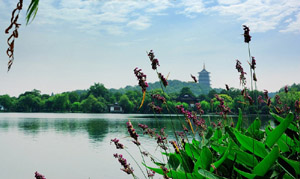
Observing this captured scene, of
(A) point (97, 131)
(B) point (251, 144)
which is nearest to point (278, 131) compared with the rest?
(B) point (251, 144)

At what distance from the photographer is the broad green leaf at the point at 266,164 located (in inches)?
58.6

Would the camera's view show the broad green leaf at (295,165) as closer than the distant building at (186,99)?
Yes

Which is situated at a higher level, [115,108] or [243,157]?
[243,157]

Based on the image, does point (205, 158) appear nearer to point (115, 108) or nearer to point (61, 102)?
point (61, 102)

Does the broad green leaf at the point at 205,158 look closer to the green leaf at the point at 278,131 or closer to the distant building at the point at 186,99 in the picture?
the green leaf at the point at 278,131

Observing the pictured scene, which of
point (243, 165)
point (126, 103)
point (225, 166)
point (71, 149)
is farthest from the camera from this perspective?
point (126, 103)

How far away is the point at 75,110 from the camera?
114188 millimetres

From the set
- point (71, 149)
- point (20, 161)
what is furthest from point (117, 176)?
point (71, 149)

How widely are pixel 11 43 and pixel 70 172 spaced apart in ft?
40.0

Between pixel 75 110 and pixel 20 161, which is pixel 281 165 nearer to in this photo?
pixel 20 161

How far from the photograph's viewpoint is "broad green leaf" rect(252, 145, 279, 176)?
1488mm

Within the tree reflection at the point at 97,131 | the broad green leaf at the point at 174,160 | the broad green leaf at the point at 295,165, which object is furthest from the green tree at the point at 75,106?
the broad green leaf at the point at 295,165

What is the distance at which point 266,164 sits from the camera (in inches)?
61.7

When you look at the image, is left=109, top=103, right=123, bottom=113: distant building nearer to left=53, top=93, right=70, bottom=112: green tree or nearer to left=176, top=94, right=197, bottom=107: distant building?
left=53, top=93, right=70, bottom=112: green tree
